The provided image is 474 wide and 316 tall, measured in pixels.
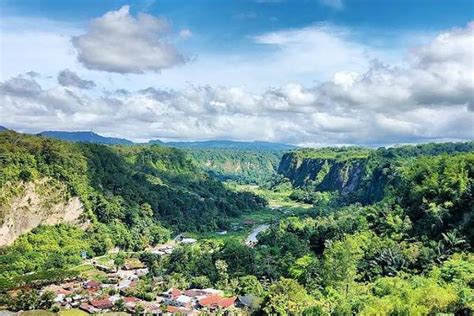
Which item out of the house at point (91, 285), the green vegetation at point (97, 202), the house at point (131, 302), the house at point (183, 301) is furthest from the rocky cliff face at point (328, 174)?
the house at point (131, 302)

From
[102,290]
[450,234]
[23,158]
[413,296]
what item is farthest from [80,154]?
[413,296]

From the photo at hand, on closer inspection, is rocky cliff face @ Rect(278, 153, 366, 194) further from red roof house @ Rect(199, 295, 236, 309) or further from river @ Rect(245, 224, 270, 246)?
red roof house @ Rect(199, 295, 236, 309)

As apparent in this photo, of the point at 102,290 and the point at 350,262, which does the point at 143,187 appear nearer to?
the point at 102,290

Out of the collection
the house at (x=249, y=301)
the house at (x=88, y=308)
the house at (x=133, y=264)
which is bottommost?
the house at (x=133, y=264)

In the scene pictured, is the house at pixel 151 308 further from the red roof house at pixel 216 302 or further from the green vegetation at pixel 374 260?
the green vegetation at pixel 374 260

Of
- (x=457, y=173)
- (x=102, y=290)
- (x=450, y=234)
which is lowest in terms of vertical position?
(x=102, y=290)
